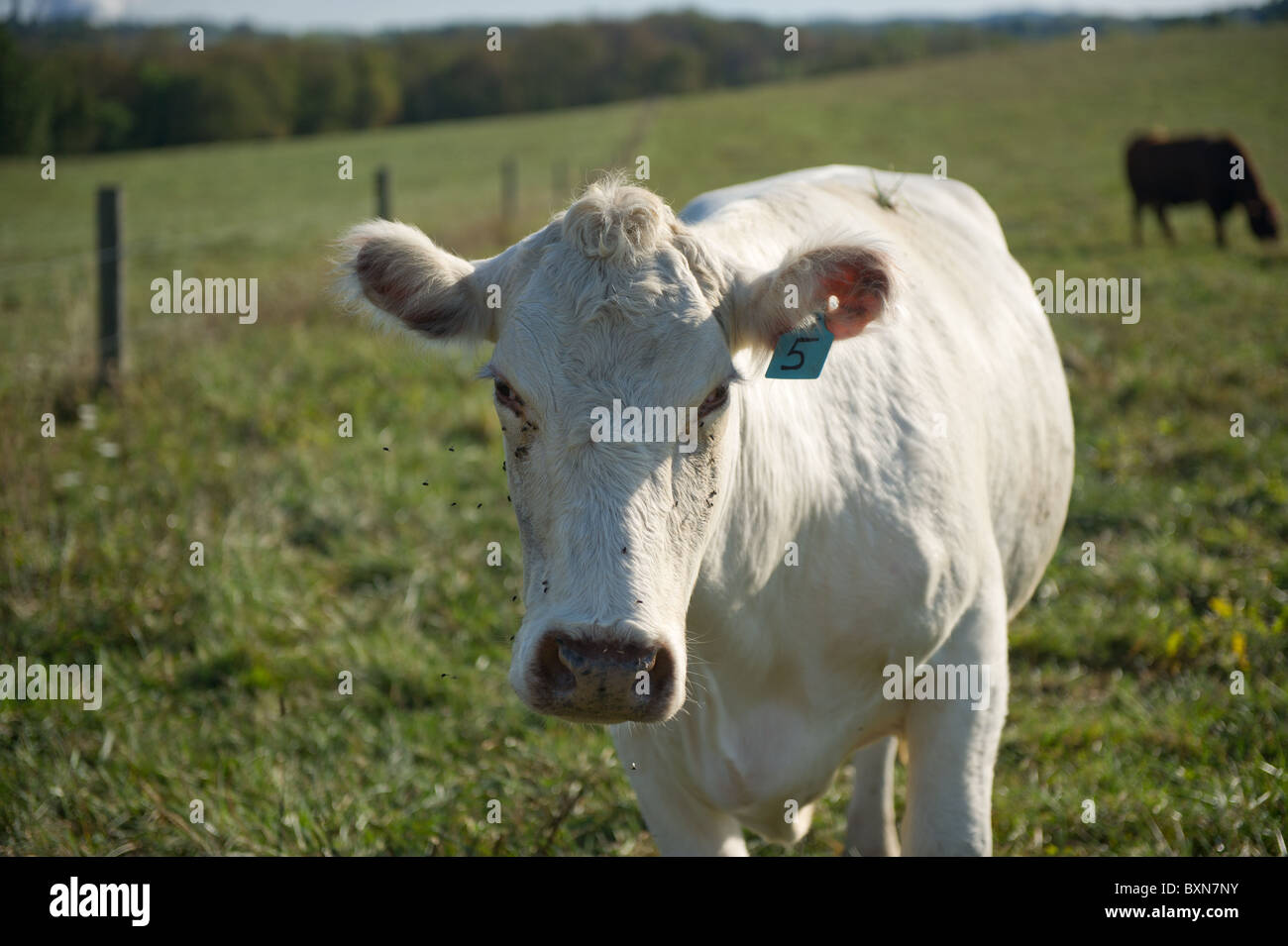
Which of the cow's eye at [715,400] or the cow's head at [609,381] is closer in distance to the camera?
the cow's head at [609,381]

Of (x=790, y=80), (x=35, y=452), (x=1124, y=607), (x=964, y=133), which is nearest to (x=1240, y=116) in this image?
(x=964, y=133)

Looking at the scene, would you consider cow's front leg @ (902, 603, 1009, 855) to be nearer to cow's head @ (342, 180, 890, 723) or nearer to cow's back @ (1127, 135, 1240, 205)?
cow's head @ (342, 180, 890, 723)

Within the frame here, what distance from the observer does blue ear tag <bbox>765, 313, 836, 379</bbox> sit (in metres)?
2.47

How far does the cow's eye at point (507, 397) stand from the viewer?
233cm

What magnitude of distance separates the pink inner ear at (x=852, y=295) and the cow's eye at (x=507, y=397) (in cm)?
72

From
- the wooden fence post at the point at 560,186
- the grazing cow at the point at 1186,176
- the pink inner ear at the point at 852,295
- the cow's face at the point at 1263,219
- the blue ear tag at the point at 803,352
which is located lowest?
the blue ear tag at the point at 803,352

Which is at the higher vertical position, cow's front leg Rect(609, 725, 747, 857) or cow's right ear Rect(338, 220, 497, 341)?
cow's right ear Rect(338, 220, 497, 341)

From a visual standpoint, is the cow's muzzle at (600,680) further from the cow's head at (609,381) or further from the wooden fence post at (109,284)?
the wooden fence post at (109,284)

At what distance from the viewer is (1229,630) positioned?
455 centimetres

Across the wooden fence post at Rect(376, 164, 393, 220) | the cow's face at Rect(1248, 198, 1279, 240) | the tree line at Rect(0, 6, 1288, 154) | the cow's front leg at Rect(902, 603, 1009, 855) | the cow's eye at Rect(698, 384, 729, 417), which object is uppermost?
the tree line at Rect(0, 6, 1288, 154)

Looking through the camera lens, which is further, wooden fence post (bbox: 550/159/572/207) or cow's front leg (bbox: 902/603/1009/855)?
wooden fence post (bbox: 550/159/572/207)

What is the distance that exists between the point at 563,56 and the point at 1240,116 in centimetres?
2634

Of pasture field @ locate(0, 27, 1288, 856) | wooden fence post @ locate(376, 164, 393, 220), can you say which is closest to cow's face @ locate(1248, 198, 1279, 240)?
pasture field @ locate(0, 27, 1288, 856)

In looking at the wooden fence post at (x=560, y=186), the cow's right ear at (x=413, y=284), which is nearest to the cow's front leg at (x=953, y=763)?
the cow's right ear at (x=413, y=284)
